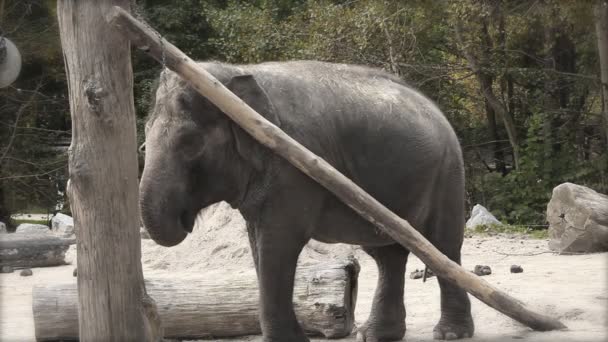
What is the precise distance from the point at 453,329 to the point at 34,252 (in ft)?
19.2

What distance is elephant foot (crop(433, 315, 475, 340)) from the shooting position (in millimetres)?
5453

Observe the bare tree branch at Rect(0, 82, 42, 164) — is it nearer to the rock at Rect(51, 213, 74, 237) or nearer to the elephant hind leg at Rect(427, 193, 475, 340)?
the rock at Rect(51, 213, 74, 237)

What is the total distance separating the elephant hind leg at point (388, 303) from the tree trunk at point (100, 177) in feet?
5.38

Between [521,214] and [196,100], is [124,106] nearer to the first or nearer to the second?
[196,100]

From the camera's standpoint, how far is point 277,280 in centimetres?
468

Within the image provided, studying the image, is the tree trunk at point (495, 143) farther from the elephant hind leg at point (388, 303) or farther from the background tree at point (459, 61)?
the elephant hind leg at point (388, 303)

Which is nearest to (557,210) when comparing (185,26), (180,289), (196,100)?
(180,289)

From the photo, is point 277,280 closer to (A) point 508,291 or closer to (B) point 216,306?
(B) point 216,306

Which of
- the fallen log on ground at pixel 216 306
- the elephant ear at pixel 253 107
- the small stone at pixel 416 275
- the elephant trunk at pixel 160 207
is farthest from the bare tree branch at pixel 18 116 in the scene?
the elephant trunk at pixel 160 207

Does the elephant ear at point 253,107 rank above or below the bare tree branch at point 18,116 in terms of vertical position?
below

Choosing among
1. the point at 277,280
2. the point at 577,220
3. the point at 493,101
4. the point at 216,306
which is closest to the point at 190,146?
the point at 277,280

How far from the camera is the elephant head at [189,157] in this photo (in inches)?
180

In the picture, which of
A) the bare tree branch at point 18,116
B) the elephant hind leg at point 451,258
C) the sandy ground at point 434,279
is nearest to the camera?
the elephant hind leg at point 451,258

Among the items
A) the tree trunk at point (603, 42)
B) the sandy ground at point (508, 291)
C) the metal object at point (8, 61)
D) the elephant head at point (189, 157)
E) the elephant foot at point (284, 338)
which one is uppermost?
the tree trunk at point (603, 42)
